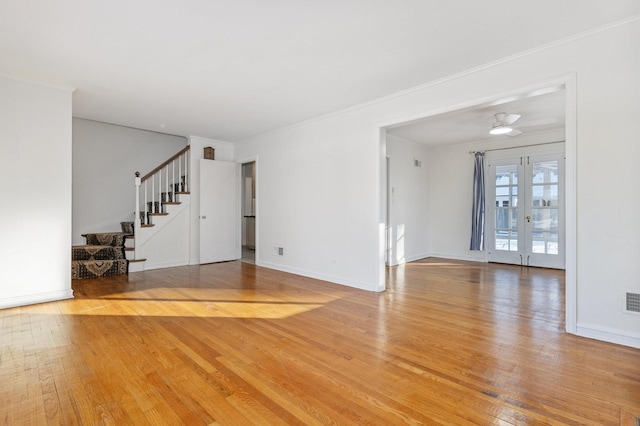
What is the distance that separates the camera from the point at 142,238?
586 cm

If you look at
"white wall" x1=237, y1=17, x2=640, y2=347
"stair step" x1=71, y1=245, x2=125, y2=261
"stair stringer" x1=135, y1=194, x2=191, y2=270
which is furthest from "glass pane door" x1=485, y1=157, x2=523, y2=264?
"stair step" x1=71, y1=245, x2=125, y2=261

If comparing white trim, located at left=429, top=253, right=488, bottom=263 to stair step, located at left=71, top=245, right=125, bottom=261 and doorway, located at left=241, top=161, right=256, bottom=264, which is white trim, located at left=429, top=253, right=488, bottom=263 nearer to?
doorway, located at left=241, top=161, right=256, bottom=264

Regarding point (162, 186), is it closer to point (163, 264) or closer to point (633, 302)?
point (163, 264)

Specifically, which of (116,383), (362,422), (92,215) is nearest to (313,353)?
(362,422)

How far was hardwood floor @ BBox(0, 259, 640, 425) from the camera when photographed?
1779 millimetres

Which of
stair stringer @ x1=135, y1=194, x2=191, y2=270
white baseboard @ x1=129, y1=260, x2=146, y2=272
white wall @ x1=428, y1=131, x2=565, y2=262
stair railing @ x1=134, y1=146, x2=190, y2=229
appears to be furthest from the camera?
white wall @ x1=428, y1=131, x2=565, y2=262

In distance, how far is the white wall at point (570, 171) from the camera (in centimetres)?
263

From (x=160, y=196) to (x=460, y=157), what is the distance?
6.58 metres

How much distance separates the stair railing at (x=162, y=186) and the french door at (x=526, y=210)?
655cm

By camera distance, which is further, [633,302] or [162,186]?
[162,186]

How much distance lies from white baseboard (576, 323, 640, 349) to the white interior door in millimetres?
5979

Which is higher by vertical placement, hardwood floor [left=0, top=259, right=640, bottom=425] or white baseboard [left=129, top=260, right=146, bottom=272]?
white baseboard [left=129, top=260, right=146, bottom=272]

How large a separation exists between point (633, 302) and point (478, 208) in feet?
14.3

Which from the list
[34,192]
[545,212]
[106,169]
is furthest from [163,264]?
[545,212]
